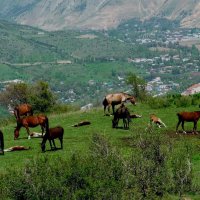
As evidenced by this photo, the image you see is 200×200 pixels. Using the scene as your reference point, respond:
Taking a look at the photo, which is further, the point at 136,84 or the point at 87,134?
the point at 136,84

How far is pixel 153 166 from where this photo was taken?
726 inches

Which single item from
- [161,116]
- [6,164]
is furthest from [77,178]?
[161,116]

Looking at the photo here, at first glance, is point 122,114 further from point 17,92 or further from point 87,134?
point 17,92

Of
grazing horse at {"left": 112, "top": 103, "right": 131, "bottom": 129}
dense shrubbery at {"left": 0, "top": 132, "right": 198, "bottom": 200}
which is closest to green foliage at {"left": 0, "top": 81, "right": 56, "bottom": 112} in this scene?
grazing horse at {"left": 112, "top": 103, "right": 131, "bottom": 129}

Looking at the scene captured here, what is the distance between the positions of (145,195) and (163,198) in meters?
0.86

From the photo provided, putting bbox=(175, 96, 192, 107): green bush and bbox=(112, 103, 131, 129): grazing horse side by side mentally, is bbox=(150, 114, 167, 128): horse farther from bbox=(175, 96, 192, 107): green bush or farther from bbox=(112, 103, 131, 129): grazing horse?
bbox=(175, 96, 192, 107): green bush

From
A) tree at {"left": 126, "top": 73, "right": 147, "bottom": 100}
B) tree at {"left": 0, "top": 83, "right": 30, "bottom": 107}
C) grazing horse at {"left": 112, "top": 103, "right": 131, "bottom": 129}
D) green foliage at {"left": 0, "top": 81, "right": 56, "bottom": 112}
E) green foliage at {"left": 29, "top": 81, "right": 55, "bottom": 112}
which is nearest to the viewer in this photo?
grazing horse at {"left": 112, "top": 103, "right": 131, "bottom": 129}

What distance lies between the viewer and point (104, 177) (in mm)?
15938

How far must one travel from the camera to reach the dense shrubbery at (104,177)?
50.9 feet

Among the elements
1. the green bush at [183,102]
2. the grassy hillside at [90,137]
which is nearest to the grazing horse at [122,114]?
the grassy hillside at [90,137]

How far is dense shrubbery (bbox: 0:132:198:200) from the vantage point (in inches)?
610

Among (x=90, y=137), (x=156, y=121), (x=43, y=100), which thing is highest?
(x=156, y=121)

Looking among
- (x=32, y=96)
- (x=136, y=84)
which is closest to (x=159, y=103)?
(x=136, y=84)

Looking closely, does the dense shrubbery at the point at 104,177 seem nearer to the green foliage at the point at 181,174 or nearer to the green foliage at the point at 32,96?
the green foliage at the point at 181,174
